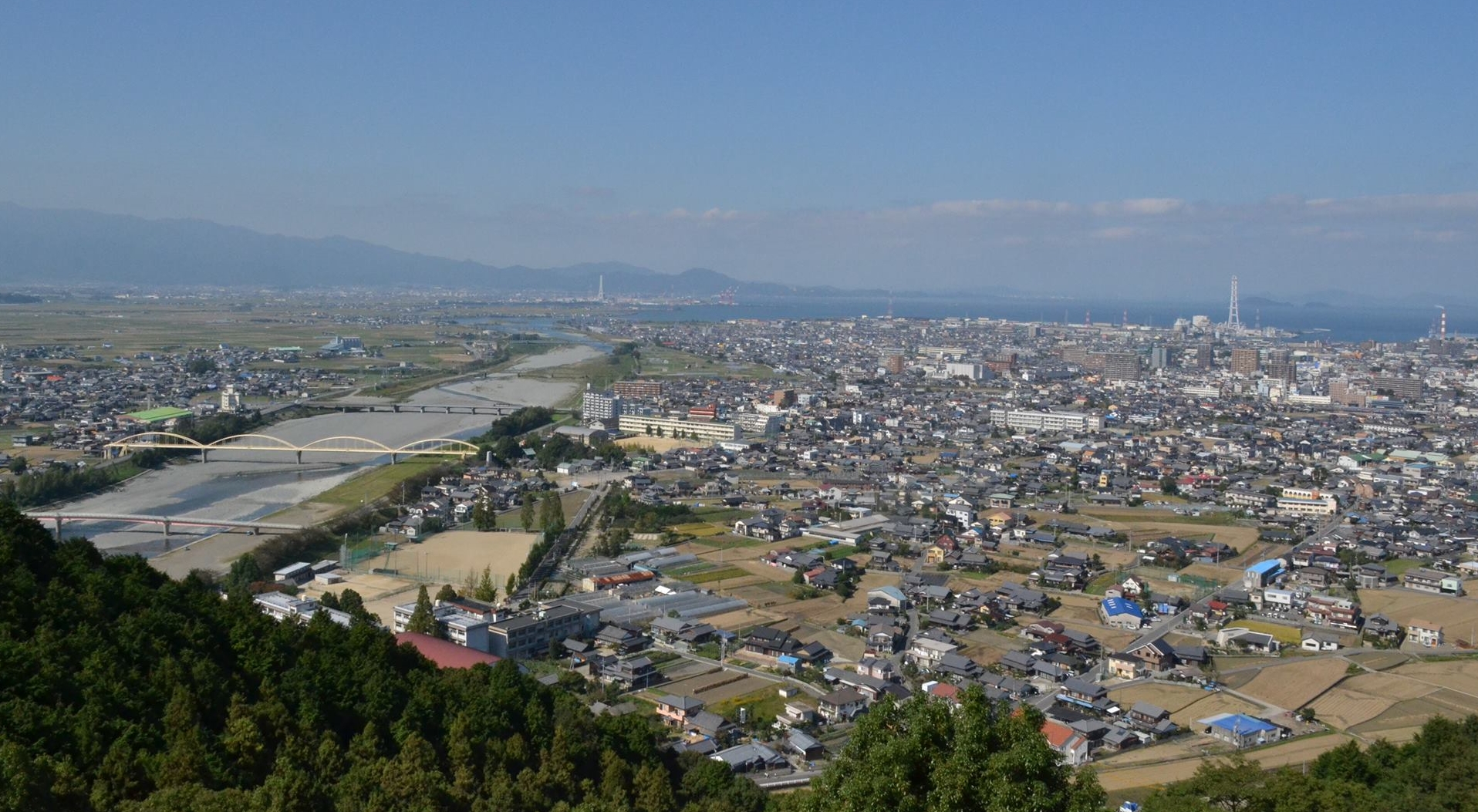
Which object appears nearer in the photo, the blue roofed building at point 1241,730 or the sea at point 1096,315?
the blue roofed building at point 1241,730

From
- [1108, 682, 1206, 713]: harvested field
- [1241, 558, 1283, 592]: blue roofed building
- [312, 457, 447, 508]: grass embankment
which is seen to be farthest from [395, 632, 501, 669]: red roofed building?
[1241, 558, 1283, 592]: blue roofed building

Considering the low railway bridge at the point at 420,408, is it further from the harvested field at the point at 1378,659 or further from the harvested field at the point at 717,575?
the harvested field at the point at 1378,659

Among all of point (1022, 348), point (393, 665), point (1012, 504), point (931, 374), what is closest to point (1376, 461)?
point (1012, 504)

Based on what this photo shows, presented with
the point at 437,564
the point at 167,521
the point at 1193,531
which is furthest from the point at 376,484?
the point at 1193,531

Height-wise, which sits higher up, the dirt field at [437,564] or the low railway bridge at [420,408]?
the low railway bridge at [420,408]

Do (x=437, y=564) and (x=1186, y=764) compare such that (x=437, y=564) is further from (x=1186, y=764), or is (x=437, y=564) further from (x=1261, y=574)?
(x=1261, y=574)

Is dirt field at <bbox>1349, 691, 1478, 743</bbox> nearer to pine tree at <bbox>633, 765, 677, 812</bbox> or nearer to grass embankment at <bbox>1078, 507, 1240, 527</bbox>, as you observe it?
pine tree at <bbox>633, 765, 677, 812</bbox>

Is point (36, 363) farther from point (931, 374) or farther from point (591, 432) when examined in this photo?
point (931, 374)

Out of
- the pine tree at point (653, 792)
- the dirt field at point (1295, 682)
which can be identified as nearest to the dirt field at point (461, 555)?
the pine tree at point (653, 792)
